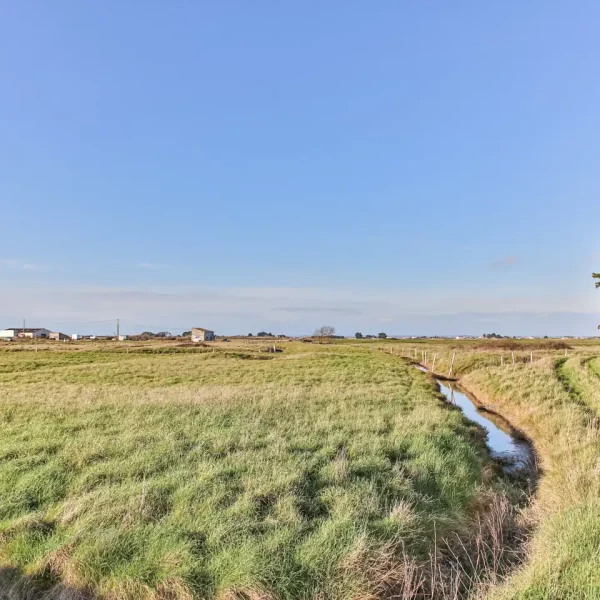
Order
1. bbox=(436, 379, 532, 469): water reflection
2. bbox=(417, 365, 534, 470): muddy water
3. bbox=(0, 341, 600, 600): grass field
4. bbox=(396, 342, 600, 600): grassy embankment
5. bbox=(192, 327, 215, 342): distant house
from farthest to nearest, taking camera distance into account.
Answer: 1. bbox=(192, 327, 215, 342): distant house
2. bbox=(436, 379, 532, 469): water reflection
3. bbox=(417, 365, 534, 470): muddy water
4. bbox=(0, 341, 600, 600): grass field
5. bbox=(396, 342, 600, 600): grassy embankment

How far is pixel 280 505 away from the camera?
771 centimetres

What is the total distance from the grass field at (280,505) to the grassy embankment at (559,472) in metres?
0.05

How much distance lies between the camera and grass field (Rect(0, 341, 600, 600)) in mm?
5840

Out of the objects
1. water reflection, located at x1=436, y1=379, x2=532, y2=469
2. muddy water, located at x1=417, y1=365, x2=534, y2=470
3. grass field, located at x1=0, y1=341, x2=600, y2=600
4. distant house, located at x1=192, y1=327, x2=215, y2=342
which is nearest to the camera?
grass field, located at x1=0, y1=341, x2=600, y2=600

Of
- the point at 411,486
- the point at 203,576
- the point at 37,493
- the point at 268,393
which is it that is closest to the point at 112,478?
the point at 37,493

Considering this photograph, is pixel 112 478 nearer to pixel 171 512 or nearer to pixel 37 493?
pixel 37 493

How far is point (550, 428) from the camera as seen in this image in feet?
53.4

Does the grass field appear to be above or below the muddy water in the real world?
above

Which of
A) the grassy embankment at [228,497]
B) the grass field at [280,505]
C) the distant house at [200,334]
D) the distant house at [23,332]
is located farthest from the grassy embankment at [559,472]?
the distant house at [23,332]

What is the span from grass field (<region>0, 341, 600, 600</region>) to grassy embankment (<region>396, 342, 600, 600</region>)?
0.05 metres

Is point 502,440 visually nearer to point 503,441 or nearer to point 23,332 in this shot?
point 503,441

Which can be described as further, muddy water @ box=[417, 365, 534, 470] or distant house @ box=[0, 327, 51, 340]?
distant house @ box=[0, 327, 51, 340]

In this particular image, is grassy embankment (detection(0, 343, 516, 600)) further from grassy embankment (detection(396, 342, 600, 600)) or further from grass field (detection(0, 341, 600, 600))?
grassy embankment (detection(396, 342, 600, 600))

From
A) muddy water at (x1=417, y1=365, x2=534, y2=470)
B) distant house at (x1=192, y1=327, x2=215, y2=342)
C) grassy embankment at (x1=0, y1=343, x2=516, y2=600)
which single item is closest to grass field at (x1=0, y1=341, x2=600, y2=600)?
grassy embankment at (x1=0, y1=343, x2=516, y2=600)
